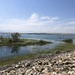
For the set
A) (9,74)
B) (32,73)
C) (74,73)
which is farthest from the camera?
(9,74)

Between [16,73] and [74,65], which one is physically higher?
[74,65]

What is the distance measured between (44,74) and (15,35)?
80207mm

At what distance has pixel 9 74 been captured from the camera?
15.6 meters

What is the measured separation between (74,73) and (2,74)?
7.41 m

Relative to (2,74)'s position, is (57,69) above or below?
above

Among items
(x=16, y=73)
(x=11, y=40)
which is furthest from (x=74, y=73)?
(x=11, y=40)

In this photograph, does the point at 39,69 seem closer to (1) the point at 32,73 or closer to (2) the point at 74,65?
(1) the point at 32,73

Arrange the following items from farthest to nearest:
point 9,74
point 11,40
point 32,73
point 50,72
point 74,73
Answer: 1. point 11,40
2. point 9,74
3. point 32,73
4. point 50,72
5. point 74,73

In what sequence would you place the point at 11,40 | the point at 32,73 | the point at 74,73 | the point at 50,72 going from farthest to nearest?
the point at 11,40 < the point at 32,73 < the point at 50,72 < the point at 74,73

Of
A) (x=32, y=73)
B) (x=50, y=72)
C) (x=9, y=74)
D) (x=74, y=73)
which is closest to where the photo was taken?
(x=74, y=73)

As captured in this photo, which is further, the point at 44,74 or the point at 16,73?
the point at 16,73

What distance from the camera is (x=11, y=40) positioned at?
292 feet

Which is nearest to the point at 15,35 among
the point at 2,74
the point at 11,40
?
the point at 11,40

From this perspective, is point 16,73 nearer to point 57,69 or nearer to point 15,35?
point 57,69
